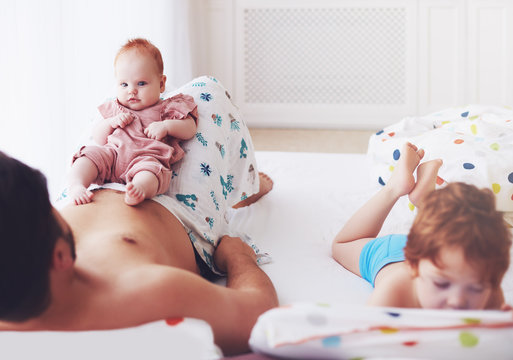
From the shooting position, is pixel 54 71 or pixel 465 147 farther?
pixel 54 71

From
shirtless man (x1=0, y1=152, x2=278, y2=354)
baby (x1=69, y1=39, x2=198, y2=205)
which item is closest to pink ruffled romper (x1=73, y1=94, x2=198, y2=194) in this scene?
baby (x1=69, y1=39, x2=198, y2=205)

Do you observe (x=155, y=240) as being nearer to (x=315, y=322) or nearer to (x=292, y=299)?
(x=292, y=299)

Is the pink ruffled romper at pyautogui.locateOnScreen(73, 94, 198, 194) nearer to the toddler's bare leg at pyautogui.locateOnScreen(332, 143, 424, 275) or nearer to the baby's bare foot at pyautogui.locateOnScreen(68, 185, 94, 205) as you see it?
the baby's bare foot at pyautogui.locateOnScreen(68, 185, 94, 205)

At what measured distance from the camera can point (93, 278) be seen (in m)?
0.85

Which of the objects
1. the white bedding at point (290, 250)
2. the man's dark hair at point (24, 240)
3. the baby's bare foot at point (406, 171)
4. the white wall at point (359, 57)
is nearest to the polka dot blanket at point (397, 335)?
the white bedding at point (290, 250)

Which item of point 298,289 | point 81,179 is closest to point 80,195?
point 81,179

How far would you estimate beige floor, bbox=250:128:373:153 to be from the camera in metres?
3.48

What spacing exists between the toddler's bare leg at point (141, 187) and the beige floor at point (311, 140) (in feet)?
7.54

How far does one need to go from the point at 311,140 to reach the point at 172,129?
2426mm

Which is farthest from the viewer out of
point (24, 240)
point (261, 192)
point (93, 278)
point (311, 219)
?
point (261, 192)

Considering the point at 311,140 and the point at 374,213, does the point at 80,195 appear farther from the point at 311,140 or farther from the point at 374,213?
the point at 311,140

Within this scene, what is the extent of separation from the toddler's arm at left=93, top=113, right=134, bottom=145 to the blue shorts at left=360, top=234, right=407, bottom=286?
2.05 ft

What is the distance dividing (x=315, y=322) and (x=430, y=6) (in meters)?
3.57

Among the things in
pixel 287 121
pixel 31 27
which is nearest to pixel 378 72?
pixel 287 121
